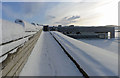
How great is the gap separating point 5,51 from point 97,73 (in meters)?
1.73

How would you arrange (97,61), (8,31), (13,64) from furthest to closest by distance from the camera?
(8,31), (97,61), (13,64)

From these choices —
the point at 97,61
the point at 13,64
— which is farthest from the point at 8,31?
the point at 97,61

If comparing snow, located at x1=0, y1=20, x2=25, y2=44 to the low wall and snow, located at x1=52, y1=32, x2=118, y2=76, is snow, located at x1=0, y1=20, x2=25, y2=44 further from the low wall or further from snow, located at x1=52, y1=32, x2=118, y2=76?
snow, located at x1=52, y1=32, x2=118, y2=76

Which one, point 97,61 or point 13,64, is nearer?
point 13,64

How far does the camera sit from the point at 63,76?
0.77 metres

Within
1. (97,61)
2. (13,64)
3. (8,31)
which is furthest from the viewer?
(8,31)

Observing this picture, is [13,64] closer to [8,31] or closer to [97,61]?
[97,61]

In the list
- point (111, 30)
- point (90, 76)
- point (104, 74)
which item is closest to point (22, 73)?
point (90, 76)

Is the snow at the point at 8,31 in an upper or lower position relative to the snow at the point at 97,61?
upper

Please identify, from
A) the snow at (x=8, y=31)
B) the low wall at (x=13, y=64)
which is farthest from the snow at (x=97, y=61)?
the snow at (x=8, y=31)

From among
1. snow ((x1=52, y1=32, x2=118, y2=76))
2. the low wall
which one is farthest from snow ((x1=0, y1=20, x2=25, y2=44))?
snow ((x1=52, y1=32, x2=118, y2=76))

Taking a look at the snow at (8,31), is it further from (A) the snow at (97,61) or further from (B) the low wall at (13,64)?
(A) the snow at (97,61)

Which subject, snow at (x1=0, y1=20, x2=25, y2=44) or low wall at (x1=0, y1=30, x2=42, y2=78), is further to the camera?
snow at (x1=0, y1=20, x2=25, y2=44)

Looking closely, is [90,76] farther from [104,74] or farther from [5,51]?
[5,51]
